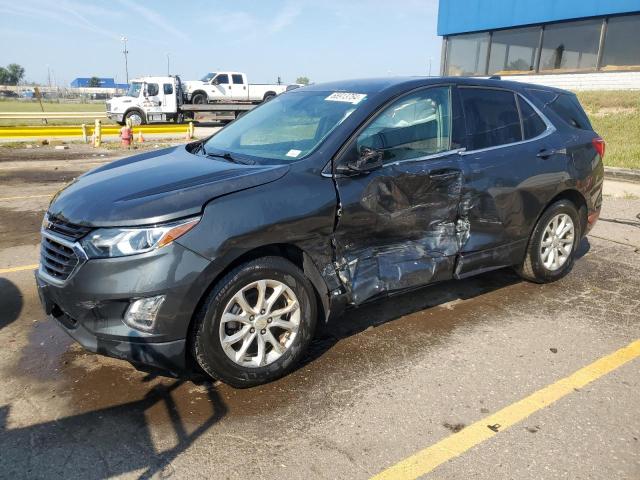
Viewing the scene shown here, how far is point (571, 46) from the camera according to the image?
876 inches

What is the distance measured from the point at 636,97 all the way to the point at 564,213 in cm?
1773

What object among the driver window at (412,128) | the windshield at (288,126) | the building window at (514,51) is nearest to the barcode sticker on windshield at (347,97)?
the windshield at (288,126)

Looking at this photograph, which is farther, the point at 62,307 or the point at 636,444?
the point at 62,307

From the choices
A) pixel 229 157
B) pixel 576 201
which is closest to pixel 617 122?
pixel 576 201

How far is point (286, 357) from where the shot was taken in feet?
10.5

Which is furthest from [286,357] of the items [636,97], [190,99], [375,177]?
[190,99]

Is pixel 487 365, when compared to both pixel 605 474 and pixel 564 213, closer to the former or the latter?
pixel 605 474

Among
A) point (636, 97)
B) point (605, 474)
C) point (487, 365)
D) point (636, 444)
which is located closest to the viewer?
point (605, 474)

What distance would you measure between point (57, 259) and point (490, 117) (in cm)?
334

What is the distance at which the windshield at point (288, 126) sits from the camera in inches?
141

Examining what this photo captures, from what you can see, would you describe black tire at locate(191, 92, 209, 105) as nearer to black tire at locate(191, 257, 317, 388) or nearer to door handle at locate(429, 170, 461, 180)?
door handle at locate(429, 170, 461, 180)

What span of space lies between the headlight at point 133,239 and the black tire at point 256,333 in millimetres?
382

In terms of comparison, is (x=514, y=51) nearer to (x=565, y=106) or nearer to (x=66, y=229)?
(x=565, y=106)

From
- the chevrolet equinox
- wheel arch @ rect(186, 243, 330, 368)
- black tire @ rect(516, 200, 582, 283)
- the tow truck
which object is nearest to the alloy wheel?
the chevrolet equinox
